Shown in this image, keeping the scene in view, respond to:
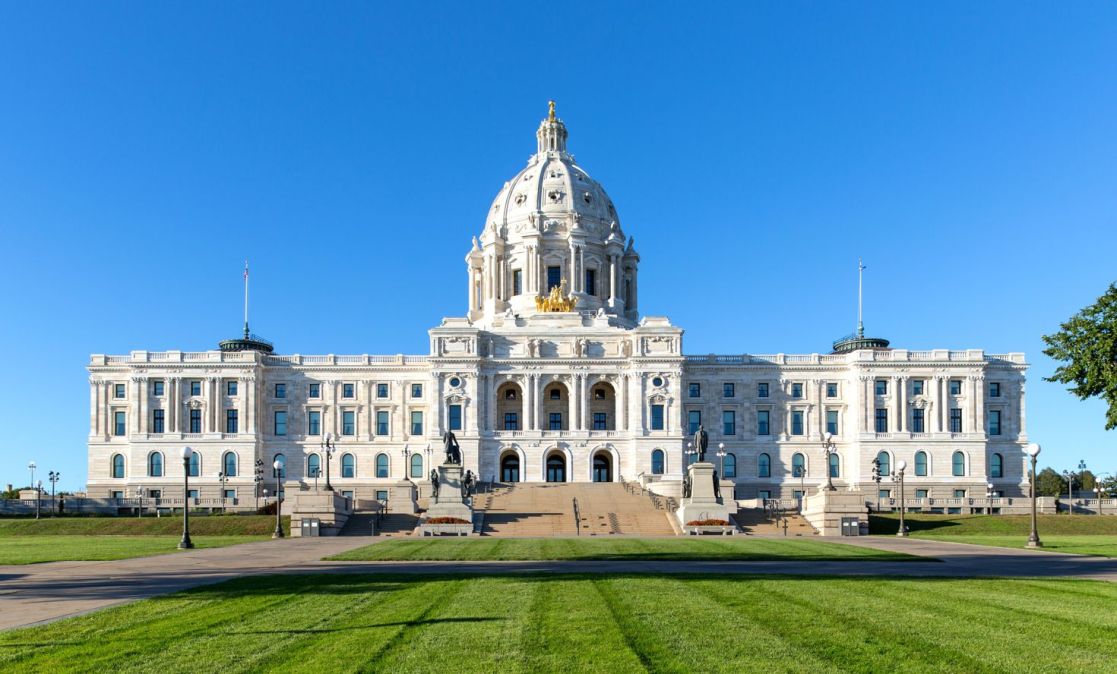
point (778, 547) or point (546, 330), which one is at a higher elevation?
point (546, 330)

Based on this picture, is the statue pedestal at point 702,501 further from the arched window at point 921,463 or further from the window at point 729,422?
the arched window at point 921,463

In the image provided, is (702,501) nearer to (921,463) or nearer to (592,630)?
(592,630)

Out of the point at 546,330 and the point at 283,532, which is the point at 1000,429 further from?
the point at 283,532

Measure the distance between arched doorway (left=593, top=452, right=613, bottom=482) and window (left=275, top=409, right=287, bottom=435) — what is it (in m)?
31.9

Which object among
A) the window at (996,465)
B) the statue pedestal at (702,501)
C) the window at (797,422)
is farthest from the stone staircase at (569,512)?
the window at (996,465)

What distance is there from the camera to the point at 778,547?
4669cm

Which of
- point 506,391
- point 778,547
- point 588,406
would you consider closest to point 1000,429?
point 588,406

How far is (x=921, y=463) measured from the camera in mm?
112812

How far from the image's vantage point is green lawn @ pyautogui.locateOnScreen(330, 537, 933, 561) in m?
39.4

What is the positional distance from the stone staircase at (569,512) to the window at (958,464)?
37.7m

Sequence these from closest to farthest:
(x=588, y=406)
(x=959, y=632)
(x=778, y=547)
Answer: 1. (x=959, y=632)
2. (x=778, y=547)
3. (x=588, y=406)

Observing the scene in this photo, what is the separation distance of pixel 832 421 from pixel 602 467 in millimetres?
24349

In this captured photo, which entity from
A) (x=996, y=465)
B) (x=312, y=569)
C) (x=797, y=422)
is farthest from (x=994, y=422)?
(x=312, y=569)

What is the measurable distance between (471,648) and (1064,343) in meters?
43.6
